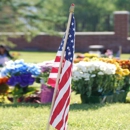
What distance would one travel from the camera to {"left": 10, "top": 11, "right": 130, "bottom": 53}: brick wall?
3375 centimetres

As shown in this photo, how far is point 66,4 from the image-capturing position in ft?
197

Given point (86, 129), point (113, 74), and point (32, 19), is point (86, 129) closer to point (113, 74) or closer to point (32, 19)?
point (113, 74)

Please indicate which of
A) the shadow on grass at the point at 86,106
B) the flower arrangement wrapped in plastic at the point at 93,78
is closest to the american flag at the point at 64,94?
the shadow on grass at the point at 86,106

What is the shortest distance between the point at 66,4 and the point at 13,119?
53.3 meters

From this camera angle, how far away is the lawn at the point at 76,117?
22.0 ft

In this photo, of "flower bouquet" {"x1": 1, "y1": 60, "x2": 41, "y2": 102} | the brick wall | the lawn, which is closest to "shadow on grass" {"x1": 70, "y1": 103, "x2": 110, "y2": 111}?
the lawn

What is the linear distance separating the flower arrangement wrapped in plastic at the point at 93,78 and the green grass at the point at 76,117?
14.6 inches

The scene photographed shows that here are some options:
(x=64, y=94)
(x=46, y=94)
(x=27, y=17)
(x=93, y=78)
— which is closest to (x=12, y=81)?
(x=46, y=94)

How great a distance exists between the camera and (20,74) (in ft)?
32.2

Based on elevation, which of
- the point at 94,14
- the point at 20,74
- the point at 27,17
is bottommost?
the point at 20,74

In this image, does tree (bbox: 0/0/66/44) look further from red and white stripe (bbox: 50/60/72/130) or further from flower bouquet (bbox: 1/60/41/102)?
red and white stripe (bbox: 50/60/72/130)

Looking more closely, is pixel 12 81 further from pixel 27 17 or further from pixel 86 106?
pixel 27 17

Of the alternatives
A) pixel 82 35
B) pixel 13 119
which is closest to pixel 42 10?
pixel 82 35

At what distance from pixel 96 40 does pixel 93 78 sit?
25294mm
